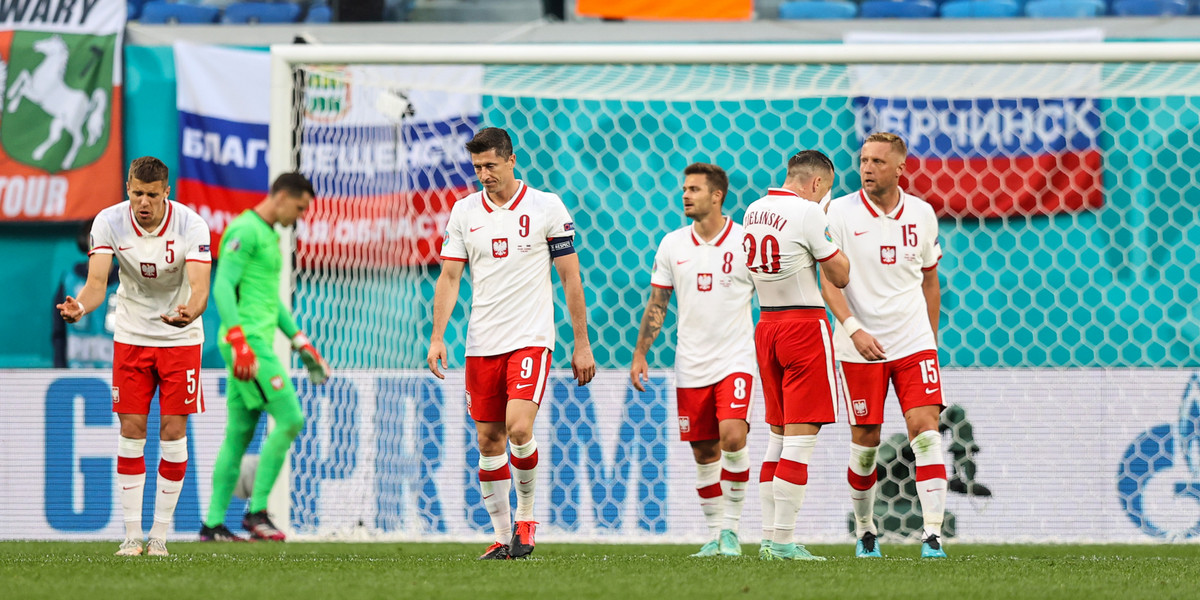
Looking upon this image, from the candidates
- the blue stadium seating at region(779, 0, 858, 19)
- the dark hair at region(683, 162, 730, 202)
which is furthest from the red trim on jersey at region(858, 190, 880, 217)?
the blue stadium seating at region(779, 0, 858, 19)

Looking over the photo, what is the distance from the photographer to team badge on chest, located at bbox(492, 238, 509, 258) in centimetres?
538

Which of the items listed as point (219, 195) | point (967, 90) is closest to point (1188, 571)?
point (967, 90)

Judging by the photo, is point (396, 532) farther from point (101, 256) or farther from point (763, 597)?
point (763, 597)

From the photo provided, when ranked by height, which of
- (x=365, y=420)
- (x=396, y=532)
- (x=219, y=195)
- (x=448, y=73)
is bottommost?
(x=396, y=532)

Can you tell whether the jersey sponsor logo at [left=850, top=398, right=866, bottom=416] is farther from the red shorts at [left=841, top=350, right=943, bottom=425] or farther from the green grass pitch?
the green grass pitch

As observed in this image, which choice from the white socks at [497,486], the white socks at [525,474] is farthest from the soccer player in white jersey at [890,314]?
the white socks at [497,486]

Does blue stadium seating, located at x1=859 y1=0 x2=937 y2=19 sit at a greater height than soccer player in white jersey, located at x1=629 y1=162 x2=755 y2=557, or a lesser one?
greater

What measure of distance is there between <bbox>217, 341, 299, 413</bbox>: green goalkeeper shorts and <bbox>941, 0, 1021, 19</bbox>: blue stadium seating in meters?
6.64

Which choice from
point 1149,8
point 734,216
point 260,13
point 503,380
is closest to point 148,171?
point 503,380

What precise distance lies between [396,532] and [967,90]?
4140 millimetres

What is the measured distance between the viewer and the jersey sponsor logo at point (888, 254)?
5.63m

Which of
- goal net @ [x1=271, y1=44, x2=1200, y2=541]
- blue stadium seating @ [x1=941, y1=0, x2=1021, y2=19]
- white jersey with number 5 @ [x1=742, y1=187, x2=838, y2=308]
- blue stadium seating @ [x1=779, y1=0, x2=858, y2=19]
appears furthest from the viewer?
blue stadium seating @ [x1=779, y1=0, x2=858, y2=19]

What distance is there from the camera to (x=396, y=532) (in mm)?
7605

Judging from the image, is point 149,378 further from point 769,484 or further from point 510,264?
point 769,484
